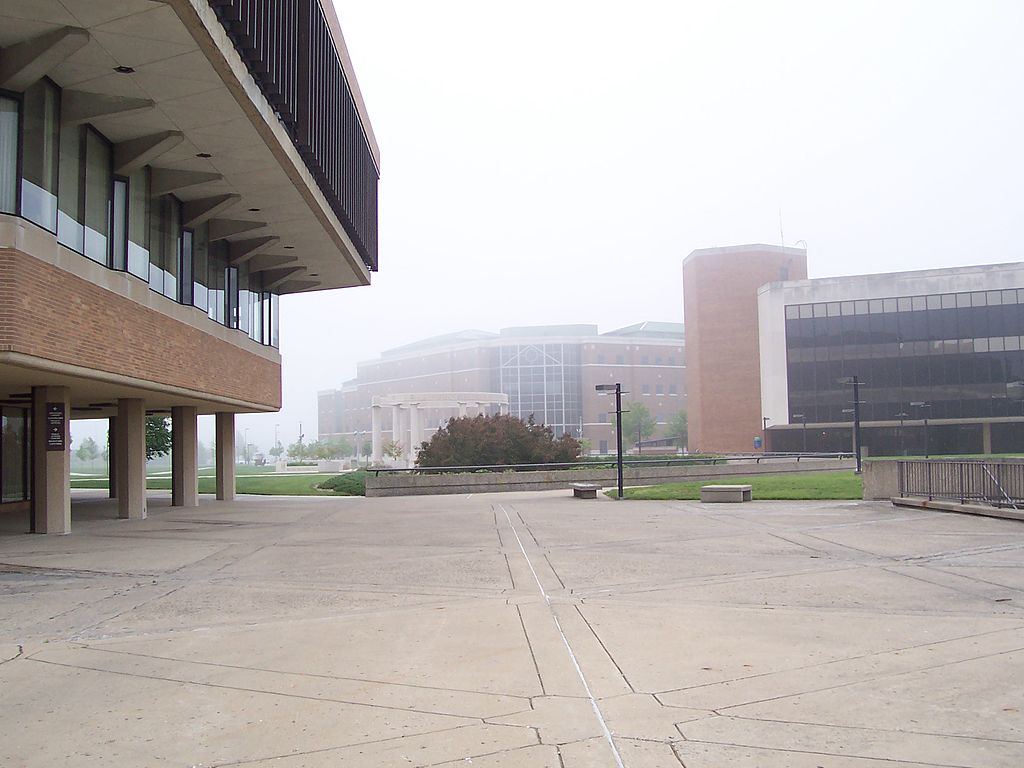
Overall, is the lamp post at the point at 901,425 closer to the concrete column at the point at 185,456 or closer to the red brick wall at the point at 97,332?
the concrete column at the point at 185,456

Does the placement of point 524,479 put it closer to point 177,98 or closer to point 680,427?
point 177,98

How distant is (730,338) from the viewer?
88875 millimetres

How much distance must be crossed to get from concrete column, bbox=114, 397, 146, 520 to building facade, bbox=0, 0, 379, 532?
0.17 feet

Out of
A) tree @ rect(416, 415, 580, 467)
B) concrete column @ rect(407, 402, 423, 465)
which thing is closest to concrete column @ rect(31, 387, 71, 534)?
tree @ rect(416, 415, 580, 467)

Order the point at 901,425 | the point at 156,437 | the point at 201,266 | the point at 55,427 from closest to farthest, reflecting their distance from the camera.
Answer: the point at 55,427, the point at 201,266, the point at 156,437, the point at 901,425

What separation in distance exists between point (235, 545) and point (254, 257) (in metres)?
14.5

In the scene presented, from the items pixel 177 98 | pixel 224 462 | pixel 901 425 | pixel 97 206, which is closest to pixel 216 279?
pixel 97 206

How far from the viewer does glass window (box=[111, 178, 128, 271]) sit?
696 inches

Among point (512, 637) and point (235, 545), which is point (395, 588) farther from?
point (235, 545)

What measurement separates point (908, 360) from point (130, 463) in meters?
69.8

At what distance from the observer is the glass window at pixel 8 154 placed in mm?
13664

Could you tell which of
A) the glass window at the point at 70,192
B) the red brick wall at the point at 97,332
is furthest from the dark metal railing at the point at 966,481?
the glass window at the point at 70,192

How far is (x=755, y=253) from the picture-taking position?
3497 inches

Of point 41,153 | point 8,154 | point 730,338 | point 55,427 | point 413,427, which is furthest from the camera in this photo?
point 730,338
